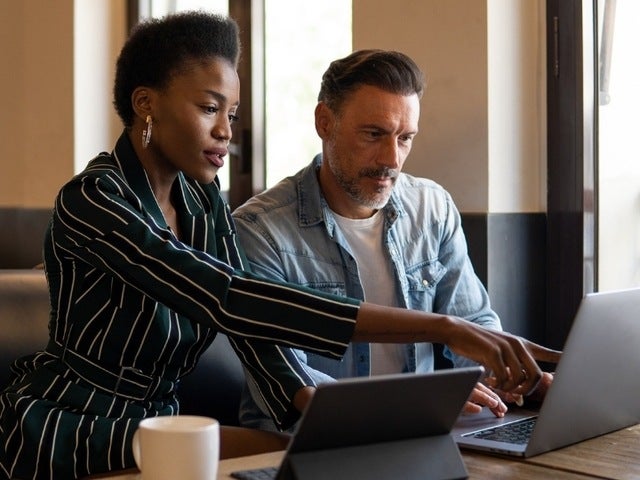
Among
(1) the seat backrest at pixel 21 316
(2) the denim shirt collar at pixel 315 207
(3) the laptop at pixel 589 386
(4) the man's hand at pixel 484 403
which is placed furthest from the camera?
(2) the denim shirt collar at pixel 315 207

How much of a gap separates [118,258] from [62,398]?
253 mm

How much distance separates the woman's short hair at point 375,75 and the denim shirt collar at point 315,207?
156mm

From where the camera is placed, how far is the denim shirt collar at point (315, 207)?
2.04 metres

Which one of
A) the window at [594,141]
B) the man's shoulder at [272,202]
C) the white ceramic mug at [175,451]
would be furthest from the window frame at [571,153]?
the white ceramic mug at [175,451]

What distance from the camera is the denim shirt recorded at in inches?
78.7

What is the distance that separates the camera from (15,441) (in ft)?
5.04

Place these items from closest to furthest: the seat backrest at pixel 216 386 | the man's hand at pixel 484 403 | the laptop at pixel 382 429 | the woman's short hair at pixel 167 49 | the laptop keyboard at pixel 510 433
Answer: the laptop at pixel 382 429 → the laptop keyboard at pixel 510 433 → the man's hand at pixel 484 403 → the woman's short hair at pixel 167 49 → the seat backrest at pixel 216 386

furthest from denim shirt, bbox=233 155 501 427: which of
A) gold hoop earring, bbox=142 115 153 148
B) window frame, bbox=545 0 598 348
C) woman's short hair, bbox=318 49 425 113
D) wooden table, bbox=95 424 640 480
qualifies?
wooden table, bbox=95 424 640 480

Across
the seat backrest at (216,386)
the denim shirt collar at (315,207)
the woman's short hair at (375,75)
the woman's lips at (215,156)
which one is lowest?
the seat backrest at (216,386)

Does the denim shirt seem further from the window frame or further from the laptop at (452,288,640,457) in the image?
the laptop at (452,288,640,457)

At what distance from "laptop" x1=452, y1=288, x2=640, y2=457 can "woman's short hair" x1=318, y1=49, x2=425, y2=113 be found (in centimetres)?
84

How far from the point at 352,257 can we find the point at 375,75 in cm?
37

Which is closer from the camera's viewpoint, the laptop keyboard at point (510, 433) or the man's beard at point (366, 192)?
the laptop keyboard at point (510, 433)

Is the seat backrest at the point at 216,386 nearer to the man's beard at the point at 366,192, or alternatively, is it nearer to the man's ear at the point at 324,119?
the man's beard at the point at 366,192
